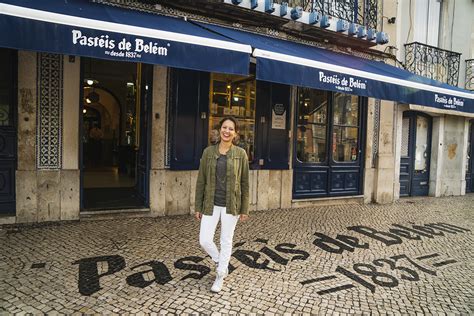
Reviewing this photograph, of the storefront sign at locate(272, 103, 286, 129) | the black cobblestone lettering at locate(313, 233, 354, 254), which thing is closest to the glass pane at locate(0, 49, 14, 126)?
the storefront sign at locate(272, 103, 286, 129)

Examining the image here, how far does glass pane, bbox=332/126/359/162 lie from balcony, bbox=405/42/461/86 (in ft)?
9.13

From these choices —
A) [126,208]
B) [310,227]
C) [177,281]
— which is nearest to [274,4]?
[310,227]

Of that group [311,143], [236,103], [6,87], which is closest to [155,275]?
[6,87]

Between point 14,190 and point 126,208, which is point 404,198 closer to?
point 126,208

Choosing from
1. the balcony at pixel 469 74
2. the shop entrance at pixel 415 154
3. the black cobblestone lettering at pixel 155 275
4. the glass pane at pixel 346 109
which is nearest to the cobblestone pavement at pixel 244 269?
the black cobblestone lettering at pixel 155 275

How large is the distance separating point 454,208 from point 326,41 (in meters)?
5.44

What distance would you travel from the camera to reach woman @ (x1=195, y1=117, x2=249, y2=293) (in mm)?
3357

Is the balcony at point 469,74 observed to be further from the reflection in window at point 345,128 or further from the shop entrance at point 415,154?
the reflection in window at point 345,128

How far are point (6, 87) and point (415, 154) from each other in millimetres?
10375

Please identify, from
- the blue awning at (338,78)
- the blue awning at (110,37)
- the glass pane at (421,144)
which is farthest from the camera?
the glass pane at (421,144)

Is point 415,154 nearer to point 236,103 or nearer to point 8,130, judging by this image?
point 236,103

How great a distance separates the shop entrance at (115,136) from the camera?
254 inches

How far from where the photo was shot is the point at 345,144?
8680mm

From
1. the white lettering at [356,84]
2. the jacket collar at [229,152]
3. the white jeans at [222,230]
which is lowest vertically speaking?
the white jeans at [222,230]
